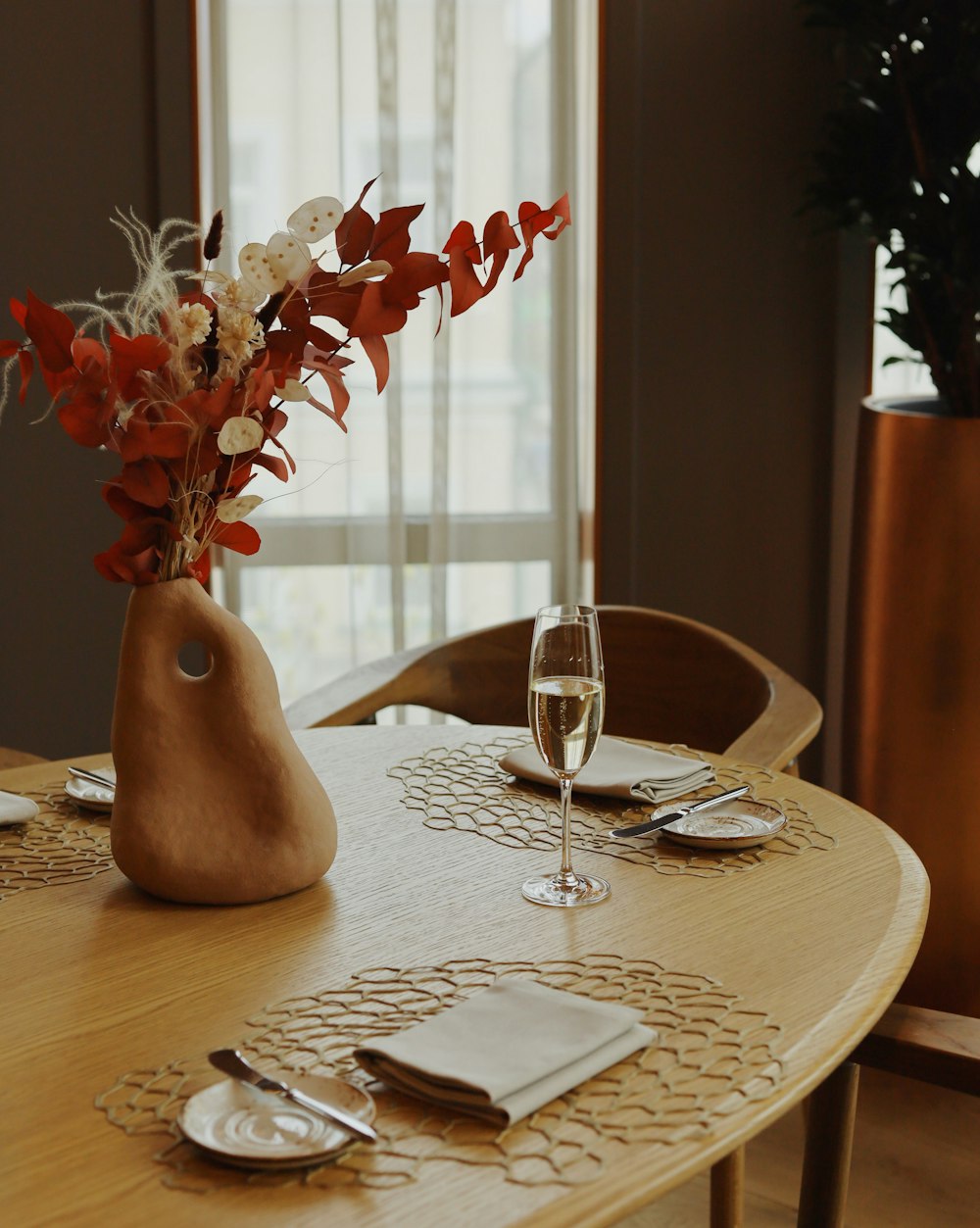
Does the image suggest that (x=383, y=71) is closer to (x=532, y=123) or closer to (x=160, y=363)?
(x=532, y=123)

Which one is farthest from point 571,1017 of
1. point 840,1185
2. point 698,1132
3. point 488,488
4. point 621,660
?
point 488,488

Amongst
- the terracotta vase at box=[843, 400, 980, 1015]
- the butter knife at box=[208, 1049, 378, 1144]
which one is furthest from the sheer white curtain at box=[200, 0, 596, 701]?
the butter knife at box=[208, 1049, 378, 1144]

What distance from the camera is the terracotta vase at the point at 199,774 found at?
1085 mm

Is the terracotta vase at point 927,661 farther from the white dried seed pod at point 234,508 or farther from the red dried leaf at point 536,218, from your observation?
the white dried seed pod at point 234,508

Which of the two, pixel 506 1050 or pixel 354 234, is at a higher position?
pixel 354 234

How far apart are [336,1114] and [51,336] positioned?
2.00 ft

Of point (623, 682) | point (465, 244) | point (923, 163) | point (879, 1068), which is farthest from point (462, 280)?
point (923, 163)

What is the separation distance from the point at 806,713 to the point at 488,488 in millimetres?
1403

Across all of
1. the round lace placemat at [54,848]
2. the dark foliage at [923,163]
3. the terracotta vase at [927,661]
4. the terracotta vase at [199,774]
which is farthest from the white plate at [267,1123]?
Answer: the dark foliage at [923,163]

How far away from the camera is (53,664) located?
2.94 m

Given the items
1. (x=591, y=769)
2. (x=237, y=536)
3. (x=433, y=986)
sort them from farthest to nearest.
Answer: (x=591, y=769), (x=237, y=536), (x=433, y=986)

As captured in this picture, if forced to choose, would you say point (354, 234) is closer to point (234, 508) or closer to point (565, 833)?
point (234, 508)

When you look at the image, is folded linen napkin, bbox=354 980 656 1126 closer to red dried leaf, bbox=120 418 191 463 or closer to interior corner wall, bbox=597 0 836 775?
red dried leaf, bbox=120 418 191 463

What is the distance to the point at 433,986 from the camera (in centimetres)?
93
